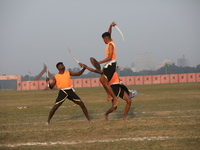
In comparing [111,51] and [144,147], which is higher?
[111,51]

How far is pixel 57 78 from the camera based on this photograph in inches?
430

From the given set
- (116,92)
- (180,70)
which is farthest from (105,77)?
(180,70)

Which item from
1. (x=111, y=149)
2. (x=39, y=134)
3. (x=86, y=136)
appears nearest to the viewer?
(x=111, y=149)

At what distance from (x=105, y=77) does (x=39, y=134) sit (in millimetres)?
2617

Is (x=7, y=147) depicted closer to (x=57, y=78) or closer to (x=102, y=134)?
(x=102, y=134)

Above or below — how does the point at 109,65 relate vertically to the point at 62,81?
above

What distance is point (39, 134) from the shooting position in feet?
28.0

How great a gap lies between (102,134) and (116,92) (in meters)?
2.48

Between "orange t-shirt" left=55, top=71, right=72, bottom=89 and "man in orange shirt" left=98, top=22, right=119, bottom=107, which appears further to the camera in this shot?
"orange t-shirt" left=55, top=71, right=72, bottom=89

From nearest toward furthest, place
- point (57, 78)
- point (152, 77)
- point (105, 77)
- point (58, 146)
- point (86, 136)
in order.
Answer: point (58, 146) < point (86, 136) < point (105, 77) < point (57, 78) < point (152, 77)

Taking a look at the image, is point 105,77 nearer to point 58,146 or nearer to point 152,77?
point 58,146

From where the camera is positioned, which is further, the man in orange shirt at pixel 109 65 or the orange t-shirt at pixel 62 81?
the orange t-shirt at pixel 62 81

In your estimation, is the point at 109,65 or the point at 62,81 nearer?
the point at 109,65

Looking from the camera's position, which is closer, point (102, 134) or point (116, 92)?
point (102, 134)
